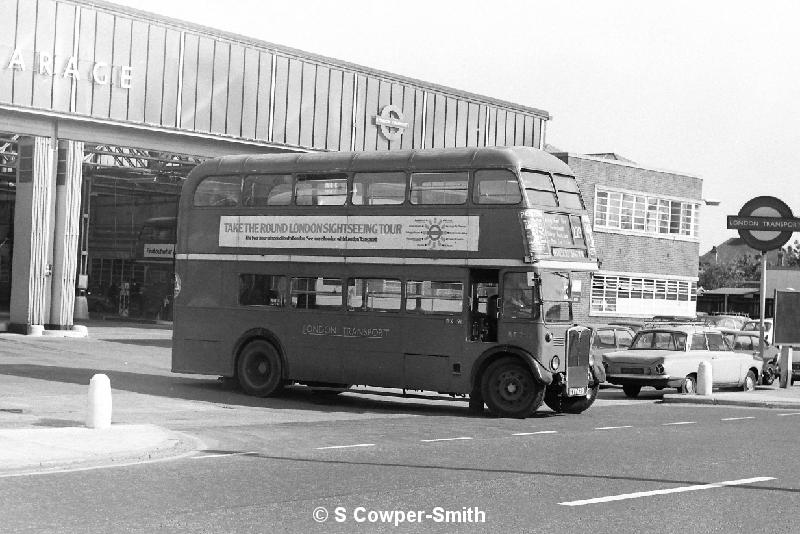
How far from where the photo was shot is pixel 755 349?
33.2m

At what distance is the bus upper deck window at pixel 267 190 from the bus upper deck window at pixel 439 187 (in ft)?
8.44

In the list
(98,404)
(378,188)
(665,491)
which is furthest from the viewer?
(378,188)

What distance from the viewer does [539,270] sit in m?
20.4

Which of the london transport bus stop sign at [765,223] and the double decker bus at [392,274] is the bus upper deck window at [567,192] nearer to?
the double decker bus at [392,274]

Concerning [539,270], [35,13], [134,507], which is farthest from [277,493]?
[35,13]

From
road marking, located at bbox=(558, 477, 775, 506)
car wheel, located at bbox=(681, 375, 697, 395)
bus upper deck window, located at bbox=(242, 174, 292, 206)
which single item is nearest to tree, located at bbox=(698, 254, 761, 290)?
A: car wheel, located at bbox=(681, 375, 697, 395)

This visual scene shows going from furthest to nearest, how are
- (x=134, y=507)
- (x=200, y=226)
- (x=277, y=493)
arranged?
(x=200, y=226)
(x=277, y=493)
(x=134, y=507)

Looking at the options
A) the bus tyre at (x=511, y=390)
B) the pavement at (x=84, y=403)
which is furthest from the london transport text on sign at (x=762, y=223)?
the bus tyre at (x=511, y=390)

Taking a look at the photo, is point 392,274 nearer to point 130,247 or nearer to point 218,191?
point 218,191

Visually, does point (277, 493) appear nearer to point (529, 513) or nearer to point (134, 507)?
point (134, 507)

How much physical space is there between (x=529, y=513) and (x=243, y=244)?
13.9 meters

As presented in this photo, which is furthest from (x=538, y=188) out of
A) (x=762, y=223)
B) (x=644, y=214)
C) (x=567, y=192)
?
(x=644, y=214)

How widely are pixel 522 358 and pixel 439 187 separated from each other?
10.8 feet

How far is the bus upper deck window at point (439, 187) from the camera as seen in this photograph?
21.0 m
